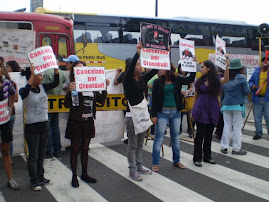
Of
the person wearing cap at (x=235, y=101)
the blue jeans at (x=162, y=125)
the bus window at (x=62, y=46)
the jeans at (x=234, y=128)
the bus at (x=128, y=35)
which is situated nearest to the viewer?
the blue jeans at (x=162, y=125)

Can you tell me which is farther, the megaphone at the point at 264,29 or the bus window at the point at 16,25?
the bus window at the point at 16,25

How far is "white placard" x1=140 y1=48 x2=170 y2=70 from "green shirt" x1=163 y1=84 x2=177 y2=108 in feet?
1.19

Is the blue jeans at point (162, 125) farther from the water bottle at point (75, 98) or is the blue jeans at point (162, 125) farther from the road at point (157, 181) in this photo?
the water bottle at point (75, 98)

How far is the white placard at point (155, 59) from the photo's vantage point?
204 inches

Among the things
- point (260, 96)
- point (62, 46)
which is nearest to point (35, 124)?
point (260, 96)

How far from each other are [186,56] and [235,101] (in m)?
1.53

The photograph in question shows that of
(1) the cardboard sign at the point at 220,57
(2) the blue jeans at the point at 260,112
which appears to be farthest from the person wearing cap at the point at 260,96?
(1) the cardboard sign at the point at 220,57

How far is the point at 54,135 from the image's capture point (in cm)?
651

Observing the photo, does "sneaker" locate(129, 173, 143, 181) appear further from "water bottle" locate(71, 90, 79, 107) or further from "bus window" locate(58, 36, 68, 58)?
"bus window" locate(58, 36, 68, 58)

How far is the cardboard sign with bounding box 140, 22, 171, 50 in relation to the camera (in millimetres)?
5148

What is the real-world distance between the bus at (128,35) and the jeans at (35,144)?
10587 millimetres

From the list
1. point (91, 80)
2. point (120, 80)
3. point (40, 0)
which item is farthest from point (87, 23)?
point (91, 80)

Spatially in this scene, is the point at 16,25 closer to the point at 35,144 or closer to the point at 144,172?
the point at 35,144

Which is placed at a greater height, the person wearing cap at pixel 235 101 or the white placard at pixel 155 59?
the white placard at pixel 155 59
